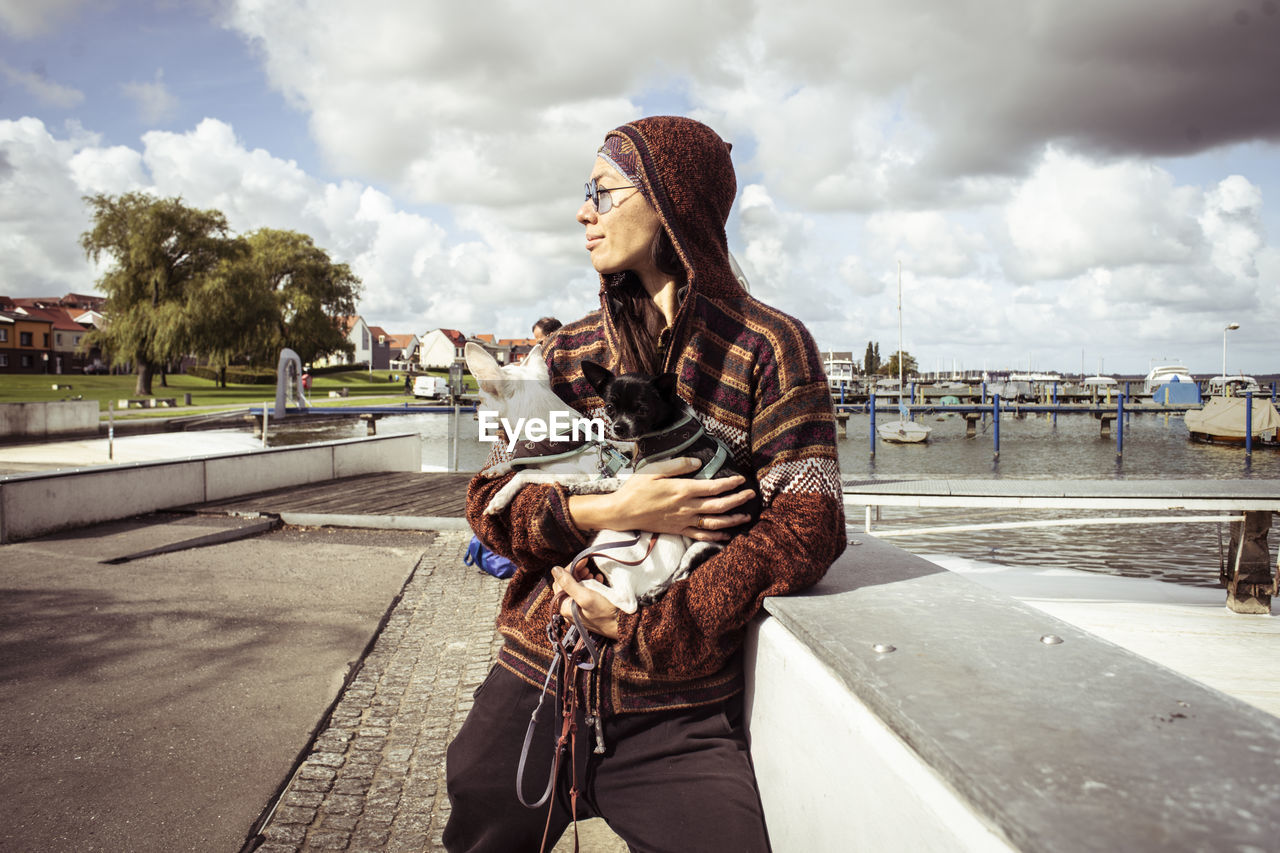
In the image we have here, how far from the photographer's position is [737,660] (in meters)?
1.75

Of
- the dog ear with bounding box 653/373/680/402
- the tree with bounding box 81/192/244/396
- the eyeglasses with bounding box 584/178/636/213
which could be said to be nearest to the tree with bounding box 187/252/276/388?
the tree with bounding box 81/192/244/396

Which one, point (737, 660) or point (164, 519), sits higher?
point (737, 660)

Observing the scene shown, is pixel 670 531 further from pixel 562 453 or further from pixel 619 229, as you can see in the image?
pixel 619 229

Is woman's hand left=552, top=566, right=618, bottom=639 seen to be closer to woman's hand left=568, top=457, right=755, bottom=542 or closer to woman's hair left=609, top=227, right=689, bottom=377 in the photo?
woman's hand left=568, top=457, right=755, bottom=542

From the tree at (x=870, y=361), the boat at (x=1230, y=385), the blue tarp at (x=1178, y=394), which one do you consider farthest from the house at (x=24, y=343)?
the tree at (x=870, y=361)

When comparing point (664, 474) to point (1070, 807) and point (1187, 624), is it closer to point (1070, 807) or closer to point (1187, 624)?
point (1070, 807)

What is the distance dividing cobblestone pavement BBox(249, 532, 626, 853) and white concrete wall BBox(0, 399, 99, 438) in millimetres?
23708

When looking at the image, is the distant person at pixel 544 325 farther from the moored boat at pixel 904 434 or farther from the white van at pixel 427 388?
the white van at pixel 427 388

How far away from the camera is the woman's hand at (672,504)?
160cm

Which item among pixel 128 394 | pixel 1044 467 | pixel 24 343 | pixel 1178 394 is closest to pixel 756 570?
pixel 1044 467

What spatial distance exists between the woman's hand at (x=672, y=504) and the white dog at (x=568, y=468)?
0.03m

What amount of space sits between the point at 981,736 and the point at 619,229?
4.29 feet

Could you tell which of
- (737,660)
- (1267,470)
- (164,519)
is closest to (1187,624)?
(737,660)

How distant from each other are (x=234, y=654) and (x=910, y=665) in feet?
15.2
